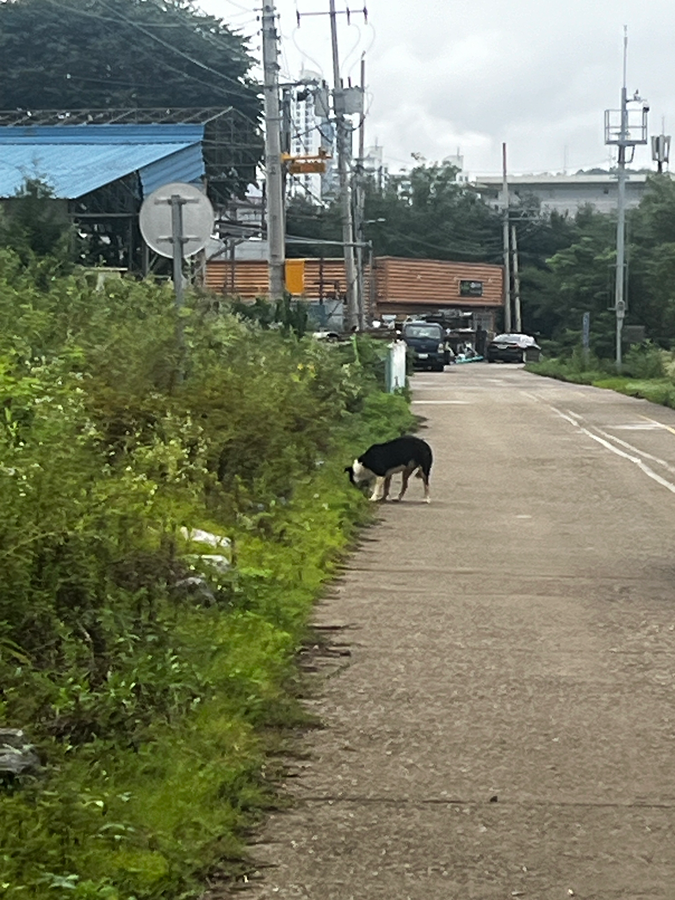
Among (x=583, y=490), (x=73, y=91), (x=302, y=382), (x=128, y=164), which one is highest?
(x=73, y=91)

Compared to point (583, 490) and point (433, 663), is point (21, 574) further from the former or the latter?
point (583, 490)

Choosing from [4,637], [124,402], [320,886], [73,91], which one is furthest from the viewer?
[73,91]

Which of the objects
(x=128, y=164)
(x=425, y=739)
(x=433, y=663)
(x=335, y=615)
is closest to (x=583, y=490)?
→ (x=335, y=615)

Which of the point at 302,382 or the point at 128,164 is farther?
the point at 128,164

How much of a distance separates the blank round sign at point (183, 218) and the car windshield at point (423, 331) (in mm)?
44263

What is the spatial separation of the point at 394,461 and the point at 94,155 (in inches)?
1182

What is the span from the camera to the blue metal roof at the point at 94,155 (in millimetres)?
40750

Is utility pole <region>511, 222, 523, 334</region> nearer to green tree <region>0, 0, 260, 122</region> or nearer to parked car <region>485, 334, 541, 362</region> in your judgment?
parked car <region>485, 334, 541, 362</region>

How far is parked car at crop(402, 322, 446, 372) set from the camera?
58.0 m

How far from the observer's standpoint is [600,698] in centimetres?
787

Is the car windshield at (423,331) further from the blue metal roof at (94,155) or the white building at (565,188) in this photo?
the white building at (565,188)

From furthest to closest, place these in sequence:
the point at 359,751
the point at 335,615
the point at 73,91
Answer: the point at 73,91, the point at 335,615, the point at 359,751

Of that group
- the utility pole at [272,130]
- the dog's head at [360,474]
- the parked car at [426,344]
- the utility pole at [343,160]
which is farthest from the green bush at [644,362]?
the dog's head at [360,474]

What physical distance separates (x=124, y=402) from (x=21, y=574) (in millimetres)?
5675
